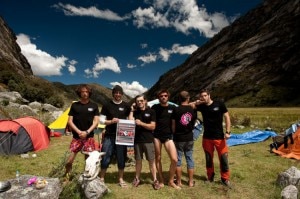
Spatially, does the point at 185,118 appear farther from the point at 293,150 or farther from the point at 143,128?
the point at 293,150

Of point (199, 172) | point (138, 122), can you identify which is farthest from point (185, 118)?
point (199, 172)

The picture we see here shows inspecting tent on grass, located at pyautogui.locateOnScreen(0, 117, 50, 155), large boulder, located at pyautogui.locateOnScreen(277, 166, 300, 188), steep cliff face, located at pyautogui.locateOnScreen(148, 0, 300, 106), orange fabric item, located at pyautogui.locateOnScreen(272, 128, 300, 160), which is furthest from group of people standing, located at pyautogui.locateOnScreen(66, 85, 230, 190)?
steep cliff face, located at pyautogui.locateOnScreen(148, 0, 300, 106)

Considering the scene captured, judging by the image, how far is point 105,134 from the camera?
32.6 ft

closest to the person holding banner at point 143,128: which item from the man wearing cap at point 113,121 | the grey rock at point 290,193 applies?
the man wearing cap at point 113,121

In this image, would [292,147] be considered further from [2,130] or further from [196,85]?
[196,85]

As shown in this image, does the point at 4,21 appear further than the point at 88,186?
Yes

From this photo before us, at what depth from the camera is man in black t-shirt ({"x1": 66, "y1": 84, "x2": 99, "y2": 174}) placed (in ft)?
31.3

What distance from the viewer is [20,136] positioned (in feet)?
51.4

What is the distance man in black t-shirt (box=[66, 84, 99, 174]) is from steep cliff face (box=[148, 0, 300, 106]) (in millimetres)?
95894

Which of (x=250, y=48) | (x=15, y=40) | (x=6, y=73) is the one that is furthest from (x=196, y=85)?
(x=6, y=73)

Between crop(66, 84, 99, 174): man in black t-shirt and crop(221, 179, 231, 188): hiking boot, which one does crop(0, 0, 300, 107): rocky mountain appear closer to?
crop(66, 84, 99, 174): man in black t-shirt

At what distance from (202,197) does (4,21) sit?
456 ft

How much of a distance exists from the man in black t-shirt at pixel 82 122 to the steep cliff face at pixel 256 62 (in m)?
95.9

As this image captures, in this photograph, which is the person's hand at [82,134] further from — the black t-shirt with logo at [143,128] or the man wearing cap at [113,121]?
the black t-shirt with logo at [143,128]
